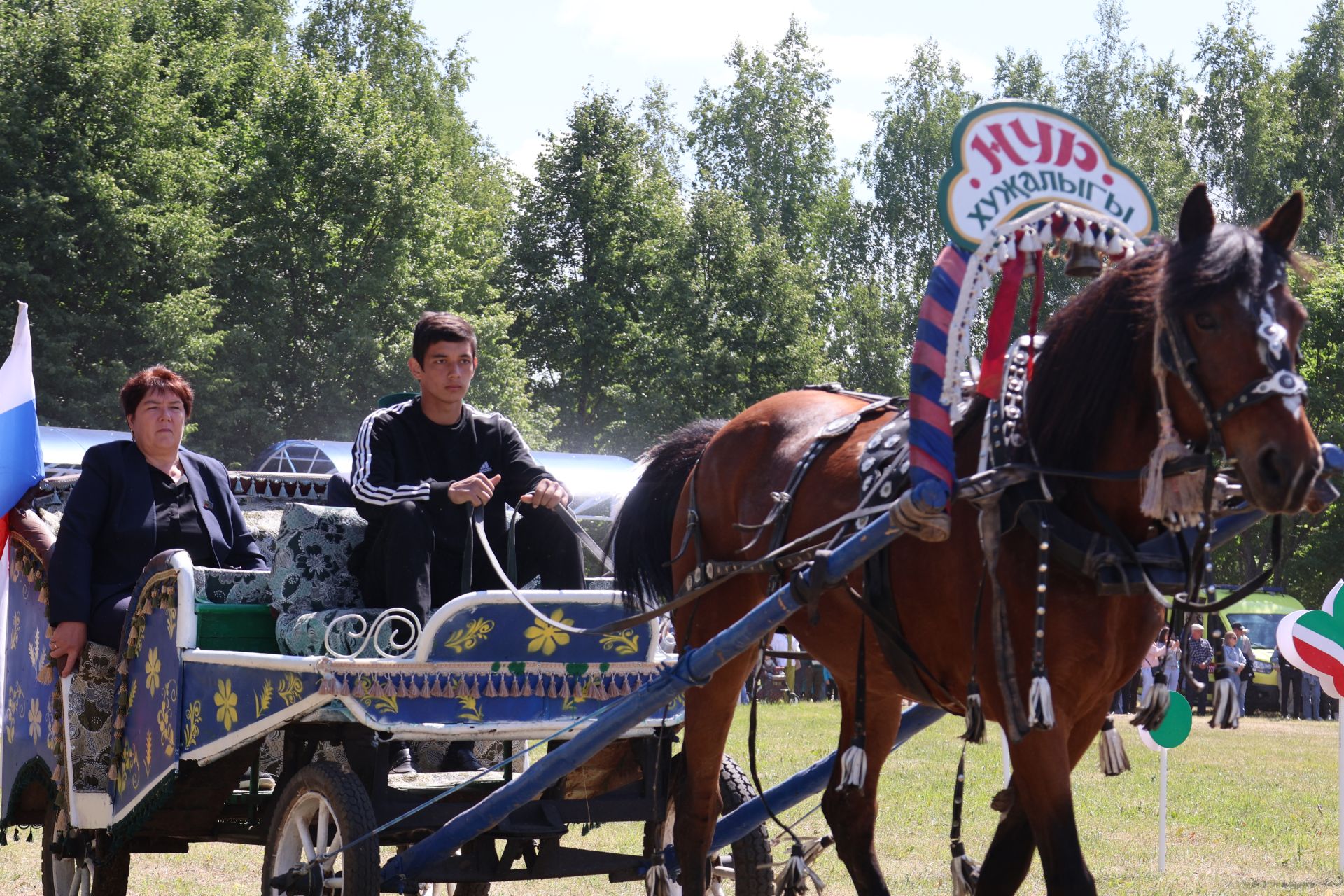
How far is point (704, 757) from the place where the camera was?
4.73 meters

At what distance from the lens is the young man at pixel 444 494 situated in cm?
471

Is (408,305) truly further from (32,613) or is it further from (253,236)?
(32,613)

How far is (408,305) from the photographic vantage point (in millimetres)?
28594

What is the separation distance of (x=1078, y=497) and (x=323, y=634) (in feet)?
8.00

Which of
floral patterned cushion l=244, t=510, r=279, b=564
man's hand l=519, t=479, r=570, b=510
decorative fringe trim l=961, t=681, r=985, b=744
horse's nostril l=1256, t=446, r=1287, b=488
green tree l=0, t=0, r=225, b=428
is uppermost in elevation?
green tree l=0, t=0, r=225, b=428

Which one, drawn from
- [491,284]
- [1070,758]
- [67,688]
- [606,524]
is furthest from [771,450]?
[491,284]

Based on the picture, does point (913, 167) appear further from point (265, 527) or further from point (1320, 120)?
point (265, 527)

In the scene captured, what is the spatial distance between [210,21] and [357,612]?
30.9m

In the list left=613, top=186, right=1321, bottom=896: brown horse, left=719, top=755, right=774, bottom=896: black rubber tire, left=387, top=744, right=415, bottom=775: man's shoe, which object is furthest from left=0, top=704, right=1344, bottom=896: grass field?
left=613, top=186, right=1321, bottom=896: brown horse

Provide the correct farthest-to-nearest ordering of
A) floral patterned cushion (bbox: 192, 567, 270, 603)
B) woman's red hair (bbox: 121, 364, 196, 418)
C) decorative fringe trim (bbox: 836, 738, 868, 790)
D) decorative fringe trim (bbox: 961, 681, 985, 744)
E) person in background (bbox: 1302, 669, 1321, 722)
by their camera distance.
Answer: person in background (bbox: 1302, 669, 1321, 722) < woman's red hair (bbox: 121, 364, 196, 418) < floral patterned cushion (bbox: 192, 567, 270, 603) < decorative fringe trim (bbox: 836, 738, 868, 790) < decorative fringe trim (bbox: 961, 681, 985, 744)

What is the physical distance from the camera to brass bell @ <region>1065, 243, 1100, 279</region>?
137 inches

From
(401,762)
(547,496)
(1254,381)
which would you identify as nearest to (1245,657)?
(547,496)

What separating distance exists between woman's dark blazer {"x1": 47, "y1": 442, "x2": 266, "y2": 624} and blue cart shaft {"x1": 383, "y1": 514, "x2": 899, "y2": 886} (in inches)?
67.1

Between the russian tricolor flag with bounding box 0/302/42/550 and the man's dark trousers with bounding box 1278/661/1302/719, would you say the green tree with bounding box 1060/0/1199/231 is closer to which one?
the man's dark trousers with bounding box 1278/661/1302/719
